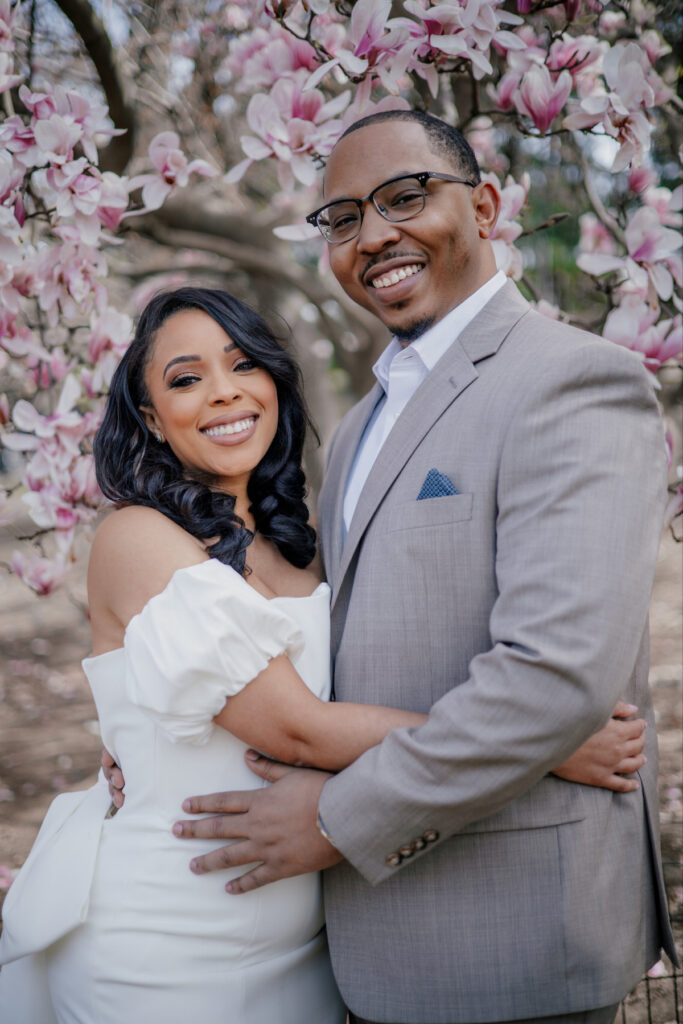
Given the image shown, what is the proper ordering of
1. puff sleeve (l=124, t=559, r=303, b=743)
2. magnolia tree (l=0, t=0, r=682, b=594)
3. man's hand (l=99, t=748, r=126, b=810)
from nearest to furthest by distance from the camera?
puff sleeve (l=124, t=559, r=303, b=743)
man's hand (l=99, t=748, r=126, b=810)
magnolia tree (l=0, t=0, r=682, b=594)

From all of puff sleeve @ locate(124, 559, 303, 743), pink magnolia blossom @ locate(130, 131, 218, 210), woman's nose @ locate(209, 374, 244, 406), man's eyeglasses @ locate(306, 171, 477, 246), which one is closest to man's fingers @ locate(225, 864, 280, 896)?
puff sleeve @ locate(124, 559, 303, 743)

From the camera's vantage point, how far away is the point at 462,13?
6.63 ft

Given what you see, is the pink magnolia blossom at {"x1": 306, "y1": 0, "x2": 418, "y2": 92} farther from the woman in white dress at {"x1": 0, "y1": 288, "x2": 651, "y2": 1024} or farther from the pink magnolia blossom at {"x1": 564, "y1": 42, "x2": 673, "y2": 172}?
the woman in white dress at {"x1": 0, "y1": 288, "x2": 651, "y2": 1024}

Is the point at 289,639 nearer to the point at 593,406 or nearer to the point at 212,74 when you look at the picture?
the point at 593,406

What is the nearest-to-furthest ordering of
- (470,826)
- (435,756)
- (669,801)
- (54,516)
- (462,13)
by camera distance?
(435,756) < (470,826) < (462,13) < (54,516) < (669,801)

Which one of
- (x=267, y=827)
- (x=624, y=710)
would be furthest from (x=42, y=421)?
(x=624, y=710)

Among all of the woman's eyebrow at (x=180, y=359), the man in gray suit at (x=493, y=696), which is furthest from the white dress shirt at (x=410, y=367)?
the woman's eyebrow at (x=180, y=359)

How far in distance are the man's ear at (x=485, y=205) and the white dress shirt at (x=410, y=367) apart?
0.17 meters

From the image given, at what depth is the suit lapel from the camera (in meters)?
1.83

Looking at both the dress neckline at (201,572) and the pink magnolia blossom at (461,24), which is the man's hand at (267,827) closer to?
the dress neckline at (201,572)

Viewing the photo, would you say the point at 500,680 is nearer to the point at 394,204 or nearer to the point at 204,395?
the point at 204,395

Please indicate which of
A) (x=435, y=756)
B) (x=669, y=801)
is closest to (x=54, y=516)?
(x=435, y=756)

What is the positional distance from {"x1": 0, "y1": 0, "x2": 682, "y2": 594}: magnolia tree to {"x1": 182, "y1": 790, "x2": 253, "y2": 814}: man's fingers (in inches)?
54.8

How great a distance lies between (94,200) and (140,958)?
1846 mm
